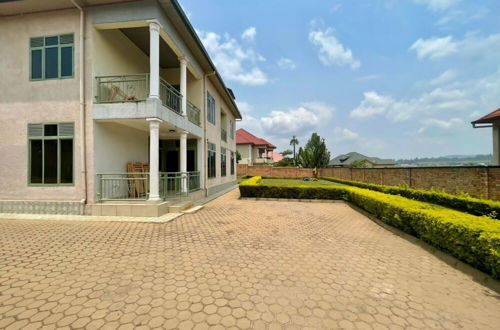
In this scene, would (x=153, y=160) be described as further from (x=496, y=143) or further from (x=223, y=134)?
(x=496, y=143)

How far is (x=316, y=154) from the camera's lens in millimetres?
35062

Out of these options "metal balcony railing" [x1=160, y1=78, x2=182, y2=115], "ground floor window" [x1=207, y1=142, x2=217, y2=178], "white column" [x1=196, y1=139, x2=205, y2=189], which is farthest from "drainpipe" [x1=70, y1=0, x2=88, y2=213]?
"ground floor window" [x1=207, y1=142, x2=217, y2=178]

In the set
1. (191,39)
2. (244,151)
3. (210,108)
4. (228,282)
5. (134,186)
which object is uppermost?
(191,39)

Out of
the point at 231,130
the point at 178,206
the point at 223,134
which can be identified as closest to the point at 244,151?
the point at 231,130

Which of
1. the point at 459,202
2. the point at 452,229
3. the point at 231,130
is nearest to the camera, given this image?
the point at 452,229

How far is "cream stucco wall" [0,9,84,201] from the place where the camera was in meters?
8.17

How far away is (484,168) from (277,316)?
11173mm

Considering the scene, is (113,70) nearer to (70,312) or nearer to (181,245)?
(181,245)

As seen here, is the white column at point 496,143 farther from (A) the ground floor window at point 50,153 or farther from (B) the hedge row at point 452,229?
(A) the ground floor window at point 50,153

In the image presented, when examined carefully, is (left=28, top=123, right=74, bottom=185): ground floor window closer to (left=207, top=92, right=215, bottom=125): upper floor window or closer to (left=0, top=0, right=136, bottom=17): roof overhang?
(left=0, top=0, right=136, bottom=17): roof overhang

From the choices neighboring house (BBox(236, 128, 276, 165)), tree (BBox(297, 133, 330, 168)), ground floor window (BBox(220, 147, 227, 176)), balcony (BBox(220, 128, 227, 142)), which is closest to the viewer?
ground floor window (BBox(220, 147, 227, 176))

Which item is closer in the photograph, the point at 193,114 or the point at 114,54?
the point at 114,54

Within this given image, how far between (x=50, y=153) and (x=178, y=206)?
16.7ft

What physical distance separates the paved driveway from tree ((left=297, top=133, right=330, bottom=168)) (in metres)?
29.6
